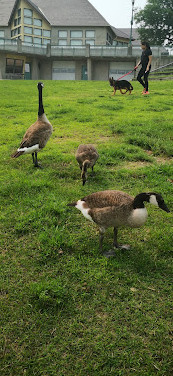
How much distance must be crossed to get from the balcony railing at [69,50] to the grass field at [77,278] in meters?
43.1

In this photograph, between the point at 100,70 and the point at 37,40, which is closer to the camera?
the point at 100,70

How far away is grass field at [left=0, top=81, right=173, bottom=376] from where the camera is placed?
2820mm

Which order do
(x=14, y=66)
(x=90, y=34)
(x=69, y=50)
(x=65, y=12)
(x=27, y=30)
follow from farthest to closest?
(x=65, y=12) < (x=90, y=34) < (x=27, y=30) < (x=14, y=66) < (x=69, y=50)

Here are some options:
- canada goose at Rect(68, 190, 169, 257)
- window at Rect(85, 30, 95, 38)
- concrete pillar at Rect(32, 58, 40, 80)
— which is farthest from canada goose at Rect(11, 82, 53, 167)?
window at Rect(85, 30, 95, 38)

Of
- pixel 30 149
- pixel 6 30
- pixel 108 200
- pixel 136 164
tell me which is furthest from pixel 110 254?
pixel 6 30

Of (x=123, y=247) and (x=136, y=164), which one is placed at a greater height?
(x=136, y=164)

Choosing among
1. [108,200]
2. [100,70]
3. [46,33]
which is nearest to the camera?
[108,200]

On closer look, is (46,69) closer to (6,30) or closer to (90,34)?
(90,34)

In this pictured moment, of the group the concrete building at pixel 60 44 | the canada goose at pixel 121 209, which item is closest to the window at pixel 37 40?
the concrete building at pixel 60 44

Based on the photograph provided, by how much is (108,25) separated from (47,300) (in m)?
55.6

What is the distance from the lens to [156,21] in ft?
160

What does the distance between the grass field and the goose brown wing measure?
2.14 feet

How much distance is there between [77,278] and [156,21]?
55068 mm

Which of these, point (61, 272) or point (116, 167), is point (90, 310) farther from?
point (116, 167)
